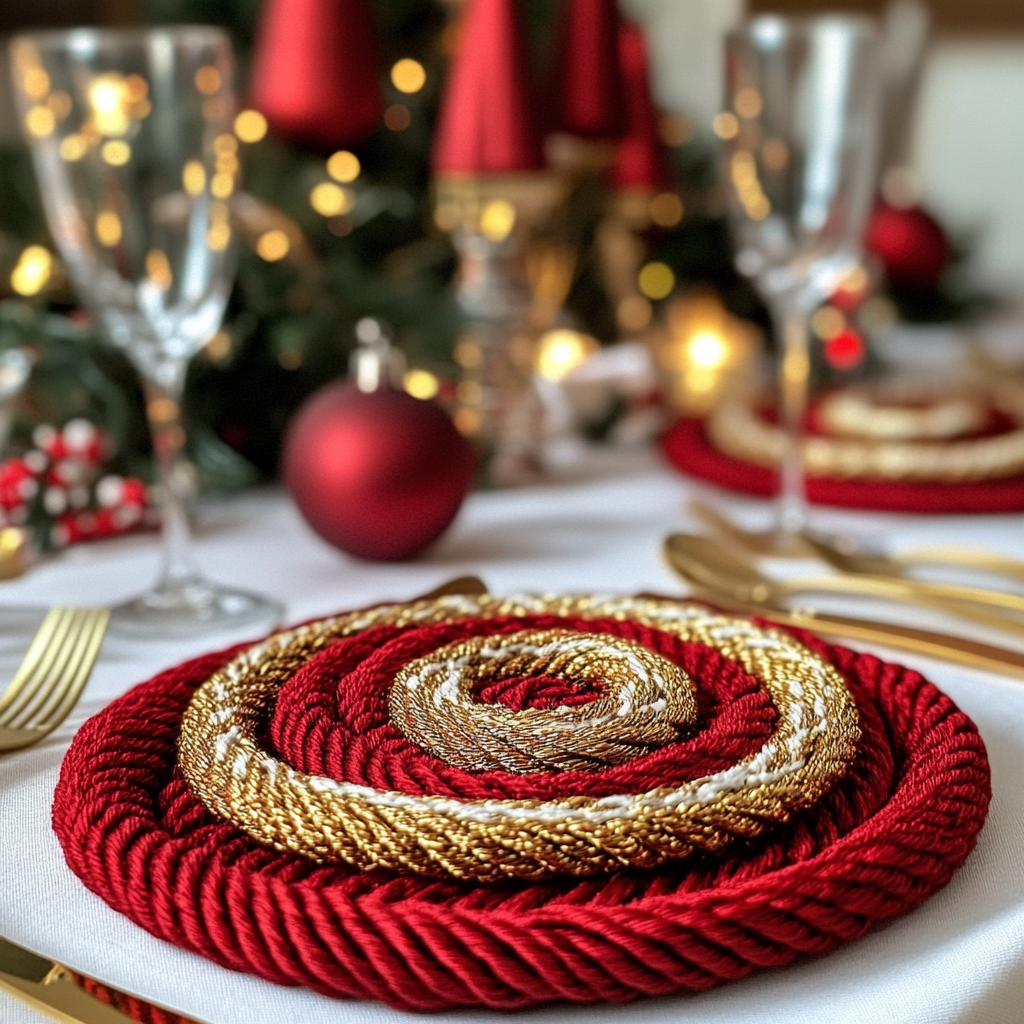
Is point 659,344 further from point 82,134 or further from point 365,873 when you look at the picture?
point 365,873

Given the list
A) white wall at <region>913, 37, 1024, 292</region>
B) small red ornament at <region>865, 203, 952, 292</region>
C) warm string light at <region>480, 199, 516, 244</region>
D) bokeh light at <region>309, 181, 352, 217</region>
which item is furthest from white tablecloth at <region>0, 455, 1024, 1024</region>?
white wall at <region>913, 37, 1024, 292</region>

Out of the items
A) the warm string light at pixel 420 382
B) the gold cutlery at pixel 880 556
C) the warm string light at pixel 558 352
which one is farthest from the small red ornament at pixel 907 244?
the gold cutlery at pixel 880 556

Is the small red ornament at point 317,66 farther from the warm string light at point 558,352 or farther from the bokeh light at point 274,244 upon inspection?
the warm string light at point 558,352

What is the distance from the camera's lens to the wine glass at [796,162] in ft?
1.95

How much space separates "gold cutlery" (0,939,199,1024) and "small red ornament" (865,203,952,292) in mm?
1076

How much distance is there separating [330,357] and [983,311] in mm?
795

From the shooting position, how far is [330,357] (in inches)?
30.0

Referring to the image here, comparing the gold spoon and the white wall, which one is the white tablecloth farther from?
the white wall

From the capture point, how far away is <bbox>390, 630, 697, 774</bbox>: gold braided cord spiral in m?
0.31

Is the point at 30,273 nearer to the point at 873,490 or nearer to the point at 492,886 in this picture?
the point at 873,490

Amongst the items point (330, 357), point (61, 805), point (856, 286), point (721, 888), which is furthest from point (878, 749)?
point (856, 286)

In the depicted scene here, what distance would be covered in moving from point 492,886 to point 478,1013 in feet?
0.09

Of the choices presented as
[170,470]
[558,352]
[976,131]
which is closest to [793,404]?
[170,470]

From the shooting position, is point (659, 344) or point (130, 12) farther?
point (130, 12)
